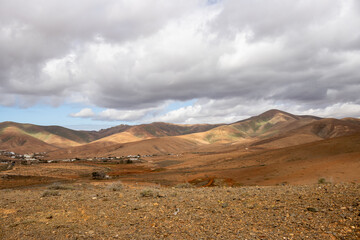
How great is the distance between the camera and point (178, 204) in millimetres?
9609

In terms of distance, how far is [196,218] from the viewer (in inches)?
309

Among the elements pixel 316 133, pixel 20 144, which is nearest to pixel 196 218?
pixel 316 133

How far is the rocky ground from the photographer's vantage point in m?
6.24

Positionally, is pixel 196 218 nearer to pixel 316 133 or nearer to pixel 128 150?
pixel 128 150

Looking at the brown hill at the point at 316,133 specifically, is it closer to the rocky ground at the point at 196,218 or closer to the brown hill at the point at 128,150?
the brown hill at the point at 128,150

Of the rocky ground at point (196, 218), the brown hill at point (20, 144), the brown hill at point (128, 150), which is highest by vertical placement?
the brown hill at point (20, 144)

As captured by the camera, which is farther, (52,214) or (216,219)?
(52,214)

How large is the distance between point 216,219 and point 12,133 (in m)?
171

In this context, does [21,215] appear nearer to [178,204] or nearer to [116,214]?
[116,214]

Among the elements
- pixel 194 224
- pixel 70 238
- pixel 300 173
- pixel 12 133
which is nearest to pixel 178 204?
pixel 194 224

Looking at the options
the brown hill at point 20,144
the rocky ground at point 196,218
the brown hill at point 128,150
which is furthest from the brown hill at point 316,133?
the brown hill at point 20,144

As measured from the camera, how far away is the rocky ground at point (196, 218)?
6.24m

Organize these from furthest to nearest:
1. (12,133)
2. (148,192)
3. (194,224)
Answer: (12,133), (148,192), (194,224)

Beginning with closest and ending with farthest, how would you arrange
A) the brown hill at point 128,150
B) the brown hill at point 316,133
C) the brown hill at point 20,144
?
the brown hill at point 316,133 < the brown hill at point 128,150 < the brown hill at point 20,144
